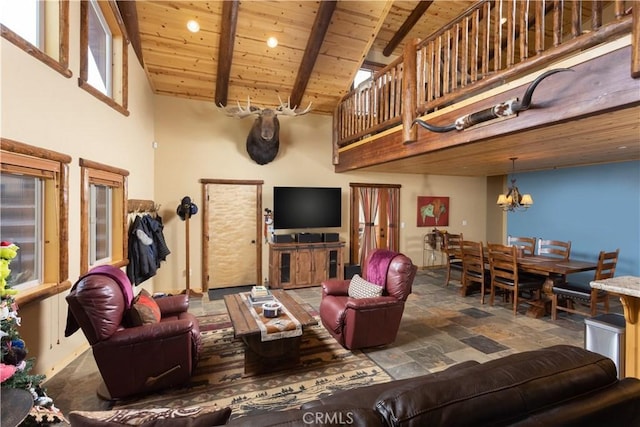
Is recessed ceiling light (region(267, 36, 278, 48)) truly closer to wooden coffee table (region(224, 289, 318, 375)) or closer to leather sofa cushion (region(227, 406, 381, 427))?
wooden coffee table (region(224, 289, 318, 375))

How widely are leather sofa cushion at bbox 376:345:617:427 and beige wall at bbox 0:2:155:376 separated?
281cm

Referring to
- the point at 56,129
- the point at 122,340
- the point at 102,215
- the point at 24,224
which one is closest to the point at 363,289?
the point at 122,340

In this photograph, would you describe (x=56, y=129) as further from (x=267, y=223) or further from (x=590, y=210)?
(x=590, y=210)

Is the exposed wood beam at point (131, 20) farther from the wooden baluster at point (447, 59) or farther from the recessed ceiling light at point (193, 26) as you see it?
the wooden baluster at point (447, 59)

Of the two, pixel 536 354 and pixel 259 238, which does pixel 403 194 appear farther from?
pixel 536 354

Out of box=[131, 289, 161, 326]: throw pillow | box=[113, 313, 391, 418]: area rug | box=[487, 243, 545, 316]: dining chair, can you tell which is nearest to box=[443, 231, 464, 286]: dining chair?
box=[487, 243, 545, 316]: dining chair

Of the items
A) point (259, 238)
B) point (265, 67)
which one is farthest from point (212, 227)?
point (265, 67)

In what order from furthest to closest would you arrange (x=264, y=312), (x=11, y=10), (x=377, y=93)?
(x=377, y=93) → (x=264, y=312) → (x=11, y=10)

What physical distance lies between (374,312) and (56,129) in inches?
130

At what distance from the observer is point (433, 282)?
19.5 ft

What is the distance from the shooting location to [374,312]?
117 inches

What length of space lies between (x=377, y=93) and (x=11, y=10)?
399 centimetres

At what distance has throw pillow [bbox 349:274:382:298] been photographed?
124 inches

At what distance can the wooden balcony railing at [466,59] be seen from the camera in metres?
2.04
